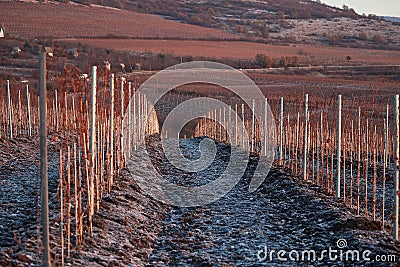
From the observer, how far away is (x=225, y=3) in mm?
116625

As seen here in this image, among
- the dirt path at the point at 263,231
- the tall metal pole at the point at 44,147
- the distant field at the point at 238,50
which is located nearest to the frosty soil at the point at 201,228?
the dirt path at the point at 263,231

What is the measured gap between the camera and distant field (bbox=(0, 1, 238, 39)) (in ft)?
212

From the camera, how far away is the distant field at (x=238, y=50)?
58.2 metres

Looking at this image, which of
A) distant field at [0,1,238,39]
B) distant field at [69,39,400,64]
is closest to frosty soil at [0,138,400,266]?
distant field at [69,39,400,64]

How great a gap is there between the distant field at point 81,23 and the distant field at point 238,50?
4.56 m

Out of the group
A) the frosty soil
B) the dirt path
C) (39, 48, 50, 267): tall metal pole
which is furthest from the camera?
the dirt path

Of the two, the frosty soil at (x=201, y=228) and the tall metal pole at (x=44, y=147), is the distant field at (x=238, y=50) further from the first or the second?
the tall metal pole at (x=44, y=147)

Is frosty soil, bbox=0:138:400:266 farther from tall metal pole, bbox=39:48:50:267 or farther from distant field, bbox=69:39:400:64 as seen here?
distant field, bbox=69:39:400:64

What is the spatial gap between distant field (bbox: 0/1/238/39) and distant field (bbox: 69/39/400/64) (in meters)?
4.56

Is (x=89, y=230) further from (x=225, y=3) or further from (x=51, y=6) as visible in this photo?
(x=225, y=3)

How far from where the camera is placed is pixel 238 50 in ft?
209

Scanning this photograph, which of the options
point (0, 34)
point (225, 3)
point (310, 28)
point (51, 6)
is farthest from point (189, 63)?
point (225, 3)

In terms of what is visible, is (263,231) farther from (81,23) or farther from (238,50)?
(81,23)

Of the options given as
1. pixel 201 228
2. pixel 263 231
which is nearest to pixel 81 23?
pixel 201 228
